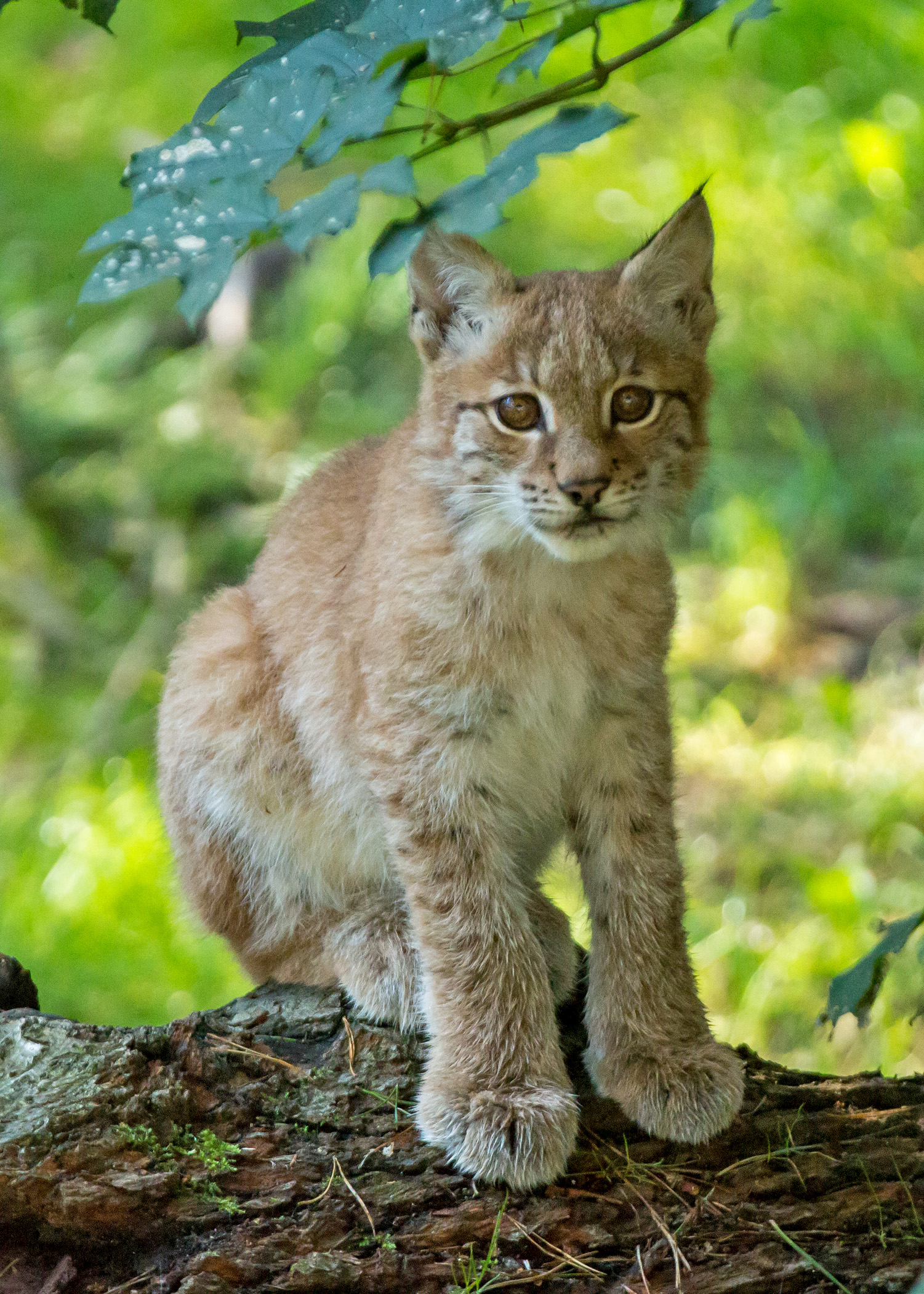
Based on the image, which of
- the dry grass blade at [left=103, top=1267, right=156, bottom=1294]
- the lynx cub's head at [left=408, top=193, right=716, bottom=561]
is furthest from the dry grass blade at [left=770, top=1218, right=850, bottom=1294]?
the lynx cub's head at [left=408, top=193, right=716, bottom=561]

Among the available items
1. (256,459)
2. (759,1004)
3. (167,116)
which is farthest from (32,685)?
(759,1004)

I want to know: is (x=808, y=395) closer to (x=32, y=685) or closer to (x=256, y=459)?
(x=256, y=459)

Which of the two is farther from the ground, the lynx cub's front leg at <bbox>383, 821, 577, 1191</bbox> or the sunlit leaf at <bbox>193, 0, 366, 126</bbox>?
the sunlit leaf at <bbox>193, 0, 366, 126</bbox>

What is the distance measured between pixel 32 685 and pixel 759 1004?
15.6 feet

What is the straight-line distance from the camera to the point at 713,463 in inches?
190

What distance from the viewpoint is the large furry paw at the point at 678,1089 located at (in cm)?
295

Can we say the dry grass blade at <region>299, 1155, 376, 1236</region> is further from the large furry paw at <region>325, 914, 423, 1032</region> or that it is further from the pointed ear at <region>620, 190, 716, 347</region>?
the pointed ear at <region>620, 190, 716, 347</region>

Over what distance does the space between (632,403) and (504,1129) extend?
63.8 inches

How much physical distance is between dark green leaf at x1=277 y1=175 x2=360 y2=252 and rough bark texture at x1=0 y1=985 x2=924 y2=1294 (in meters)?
1.92

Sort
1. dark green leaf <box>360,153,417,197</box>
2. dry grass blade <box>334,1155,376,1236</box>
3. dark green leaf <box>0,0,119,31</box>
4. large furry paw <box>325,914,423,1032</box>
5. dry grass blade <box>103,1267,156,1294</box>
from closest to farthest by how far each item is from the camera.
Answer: dark green leaf <box>360,153,417,197</box> → dark green leaf <box>0,0,119,31</box> → dry grass blade <box>103,1267,156,1294</box> → dry grass blade <box>334,1155,376,1236</box> → large furry paw <box>325,914,423,1032</box>

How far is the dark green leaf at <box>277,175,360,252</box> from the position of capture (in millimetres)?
1561

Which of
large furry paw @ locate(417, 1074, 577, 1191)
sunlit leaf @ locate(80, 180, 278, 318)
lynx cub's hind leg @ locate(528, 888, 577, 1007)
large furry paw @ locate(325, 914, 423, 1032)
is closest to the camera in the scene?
sunlit leaf @ locate(80, 180, 278, 318)

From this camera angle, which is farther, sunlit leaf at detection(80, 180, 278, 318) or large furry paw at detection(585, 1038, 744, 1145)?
large furry paw at detection(585, 1038, 744, 1145)

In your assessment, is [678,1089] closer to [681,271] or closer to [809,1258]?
[809,1258]
